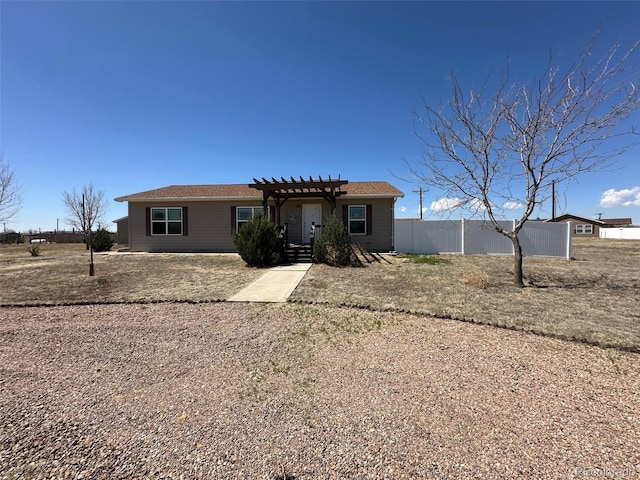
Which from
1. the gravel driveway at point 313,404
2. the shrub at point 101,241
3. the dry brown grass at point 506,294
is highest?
the shrub at point 101,241

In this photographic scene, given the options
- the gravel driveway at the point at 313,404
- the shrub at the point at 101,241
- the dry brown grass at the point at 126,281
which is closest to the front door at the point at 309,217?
the dry brown grass at the point at 126,281

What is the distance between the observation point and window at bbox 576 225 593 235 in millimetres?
43062

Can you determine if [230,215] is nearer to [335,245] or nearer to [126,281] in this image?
[335,245]

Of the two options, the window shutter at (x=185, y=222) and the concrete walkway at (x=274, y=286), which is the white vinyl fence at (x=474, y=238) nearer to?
the concrete walkway at (x=274, y=286)

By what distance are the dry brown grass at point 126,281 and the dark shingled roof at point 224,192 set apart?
451 centimetres

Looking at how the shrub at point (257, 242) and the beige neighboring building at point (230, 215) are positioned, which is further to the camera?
the beige neighboring building at point (230, 215)

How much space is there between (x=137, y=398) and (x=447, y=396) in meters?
2.84

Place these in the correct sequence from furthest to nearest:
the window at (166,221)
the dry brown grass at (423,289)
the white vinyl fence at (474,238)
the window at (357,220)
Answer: the window at (166,221) → the white vinyl fence at (474,238) → the window at (357,220) → the dry brown grass at (423,289)

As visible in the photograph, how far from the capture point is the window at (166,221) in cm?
1554

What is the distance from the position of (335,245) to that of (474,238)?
8.42 meters

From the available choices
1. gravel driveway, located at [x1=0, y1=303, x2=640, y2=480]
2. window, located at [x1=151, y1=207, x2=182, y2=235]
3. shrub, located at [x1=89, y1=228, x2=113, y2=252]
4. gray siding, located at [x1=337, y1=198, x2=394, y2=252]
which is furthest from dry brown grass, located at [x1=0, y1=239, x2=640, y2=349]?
shrub, located at [x1=89, y1=228, x2=113, y2=252]

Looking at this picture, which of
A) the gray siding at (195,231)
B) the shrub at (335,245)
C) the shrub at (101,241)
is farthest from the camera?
the shrub at (101,241)

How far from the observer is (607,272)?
32.7ft

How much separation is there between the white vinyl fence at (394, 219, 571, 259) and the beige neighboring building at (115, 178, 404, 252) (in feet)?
5.35
